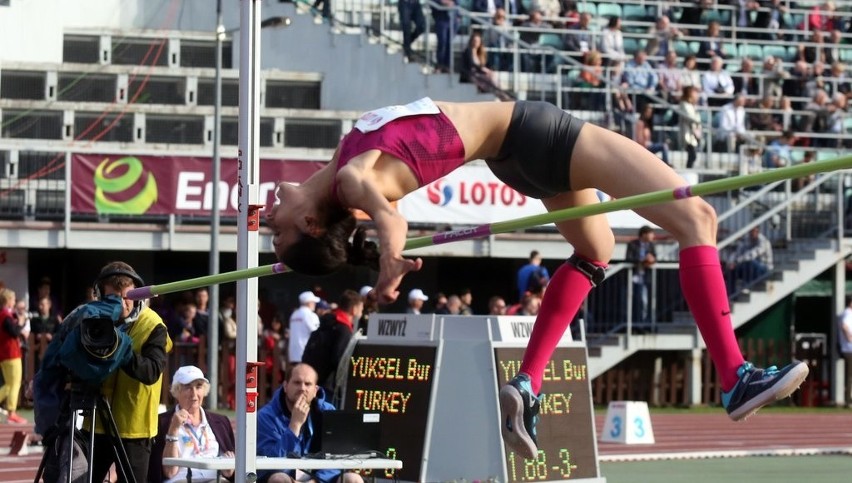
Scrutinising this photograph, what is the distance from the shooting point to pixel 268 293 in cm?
2312

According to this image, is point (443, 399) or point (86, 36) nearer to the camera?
point (443, 399)

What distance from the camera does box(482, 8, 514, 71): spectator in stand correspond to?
24.3m

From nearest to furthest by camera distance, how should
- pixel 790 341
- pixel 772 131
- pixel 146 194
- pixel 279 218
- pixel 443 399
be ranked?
1. pixel 279 218
2. pixel 443 399
3. pixel 146 194
4. pixel 790 341
5. pixel 772 131

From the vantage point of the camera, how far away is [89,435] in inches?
303

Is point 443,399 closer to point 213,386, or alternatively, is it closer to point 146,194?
point 213,386

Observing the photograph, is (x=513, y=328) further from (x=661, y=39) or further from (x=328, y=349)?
(x=661, y=39)

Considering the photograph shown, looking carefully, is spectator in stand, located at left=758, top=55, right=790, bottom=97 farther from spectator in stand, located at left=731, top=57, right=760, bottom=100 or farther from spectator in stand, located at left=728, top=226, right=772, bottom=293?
spectator in stand, located at left=728, top=226, right=772, bottom=293

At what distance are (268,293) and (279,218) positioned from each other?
58.5 feet

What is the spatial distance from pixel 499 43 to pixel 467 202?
14.8ft

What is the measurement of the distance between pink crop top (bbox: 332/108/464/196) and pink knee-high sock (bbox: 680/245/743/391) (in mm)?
845

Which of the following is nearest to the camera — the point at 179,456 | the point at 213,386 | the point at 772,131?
the point at 179,456

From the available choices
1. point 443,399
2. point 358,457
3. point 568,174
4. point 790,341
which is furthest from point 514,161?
point 790,341

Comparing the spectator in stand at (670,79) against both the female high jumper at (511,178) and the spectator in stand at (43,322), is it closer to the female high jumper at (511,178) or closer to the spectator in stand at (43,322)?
the spectator in stand at (43,322)

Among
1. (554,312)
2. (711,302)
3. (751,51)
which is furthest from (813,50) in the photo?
(711,302)
